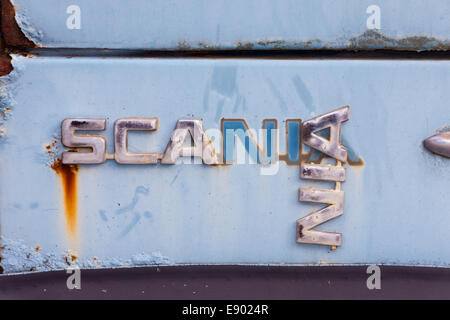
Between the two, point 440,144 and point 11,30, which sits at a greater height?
point 11,30

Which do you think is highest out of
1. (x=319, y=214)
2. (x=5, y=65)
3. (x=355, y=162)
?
(x=5, y=65)

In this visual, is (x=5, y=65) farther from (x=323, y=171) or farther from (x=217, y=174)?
(x=323, y=171)

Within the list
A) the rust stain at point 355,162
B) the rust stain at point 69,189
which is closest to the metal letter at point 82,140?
the rust stain at point 69,189

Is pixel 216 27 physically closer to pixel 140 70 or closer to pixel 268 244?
pixel 140 70

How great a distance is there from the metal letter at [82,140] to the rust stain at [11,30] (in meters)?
0.19

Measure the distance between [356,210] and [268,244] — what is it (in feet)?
0.66

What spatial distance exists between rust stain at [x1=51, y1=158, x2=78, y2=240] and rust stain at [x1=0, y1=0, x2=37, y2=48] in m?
0.25

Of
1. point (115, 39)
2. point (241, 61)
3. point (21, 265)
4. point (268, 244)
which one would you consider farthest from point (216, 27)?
point (21, 265)

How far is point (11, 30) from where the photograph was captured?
840 millimetres

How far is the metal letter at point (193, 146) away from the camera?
2.74ft

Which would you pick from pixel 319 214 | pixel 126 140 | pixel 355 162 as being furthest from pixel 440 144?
pixel 126 140

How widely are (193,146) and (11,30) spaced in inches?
17.6

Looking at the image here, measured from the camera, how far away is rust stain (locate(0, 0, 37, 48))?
0.83 m

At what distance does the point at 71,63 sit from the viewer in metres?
0.84
